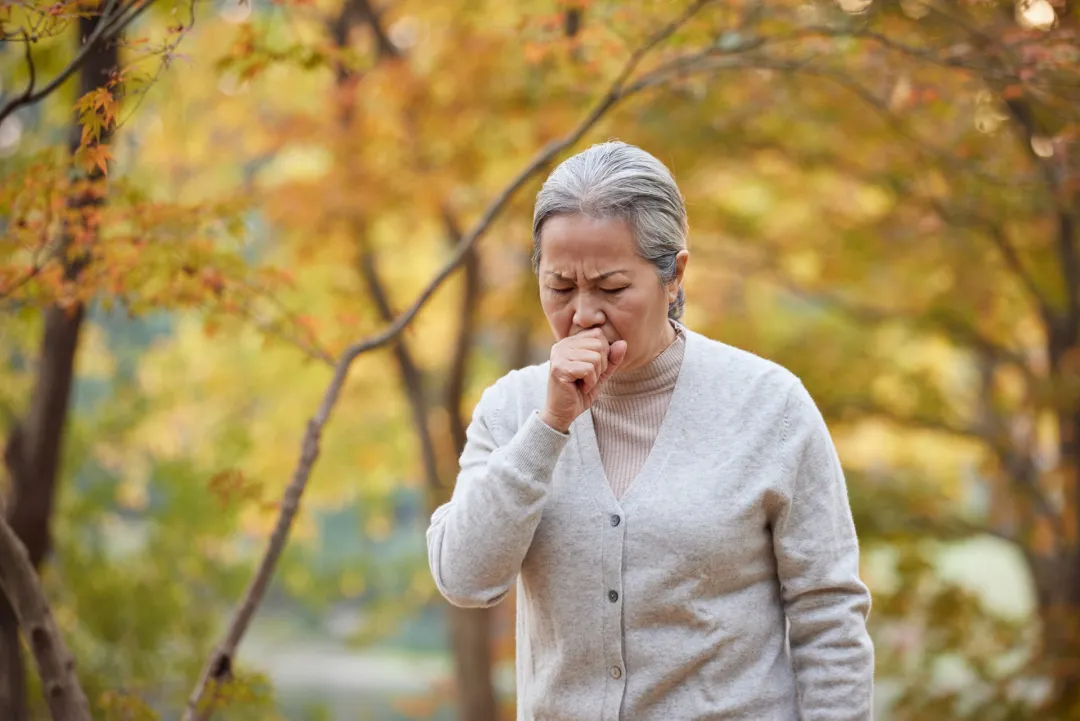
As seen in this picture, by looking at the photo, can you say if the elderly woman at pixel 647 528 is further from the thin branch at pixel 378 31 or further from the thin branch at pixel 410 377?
the thin branch at pixel 410 377

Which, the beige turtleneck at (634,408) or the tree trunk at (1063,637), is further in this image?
the tree trunk at (1063,637)

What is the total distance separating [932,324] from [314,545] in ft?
22.1

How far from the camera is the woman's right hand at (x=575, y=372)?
175 centimetres

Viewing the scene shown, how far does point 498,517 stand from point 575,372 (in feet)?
0.81

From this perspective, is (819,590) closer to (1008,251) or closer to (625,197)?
(625,197)

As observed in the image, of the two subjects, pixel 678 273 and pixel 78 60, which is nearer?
pixel 678 273

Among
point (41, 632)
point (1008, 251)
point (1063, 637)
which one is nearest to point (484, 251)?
point (1008, 251)

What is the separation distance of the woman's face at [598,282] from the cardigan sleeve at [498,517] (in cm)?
17

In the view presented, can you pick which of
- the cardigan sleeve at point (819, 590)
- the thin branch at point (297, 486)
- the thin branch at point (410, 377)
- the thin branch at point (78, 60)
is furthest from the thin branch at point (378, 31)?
the cardigan sleeve at point (819, 590)

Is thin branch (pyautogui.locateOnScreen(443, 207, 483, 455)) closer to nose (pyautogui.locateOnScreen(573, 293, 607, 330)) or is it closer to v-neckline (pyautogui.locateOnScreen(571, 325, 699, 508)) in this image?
v-neckline (pyautogui.locateOnScreen(571, 325, 699, 508))

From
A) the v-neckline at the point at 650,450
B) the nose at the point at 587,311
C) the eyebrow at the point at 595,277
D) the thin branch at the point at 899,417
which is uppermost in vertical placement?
the eyebrow at the point at 595,277

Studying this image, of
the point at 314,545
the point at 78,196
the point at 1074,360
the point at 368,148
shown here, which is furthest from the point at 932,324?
the point at 314,545

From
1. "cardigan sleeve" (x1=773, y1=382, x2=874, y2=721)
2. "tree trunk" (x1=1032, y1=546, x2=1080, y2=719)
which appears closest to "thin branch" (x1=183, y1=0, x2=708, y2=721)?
"cardigan sleeve" (x1=773, y1=382, x2=874, y2=721)

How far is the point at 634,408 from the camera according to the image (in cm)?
196
